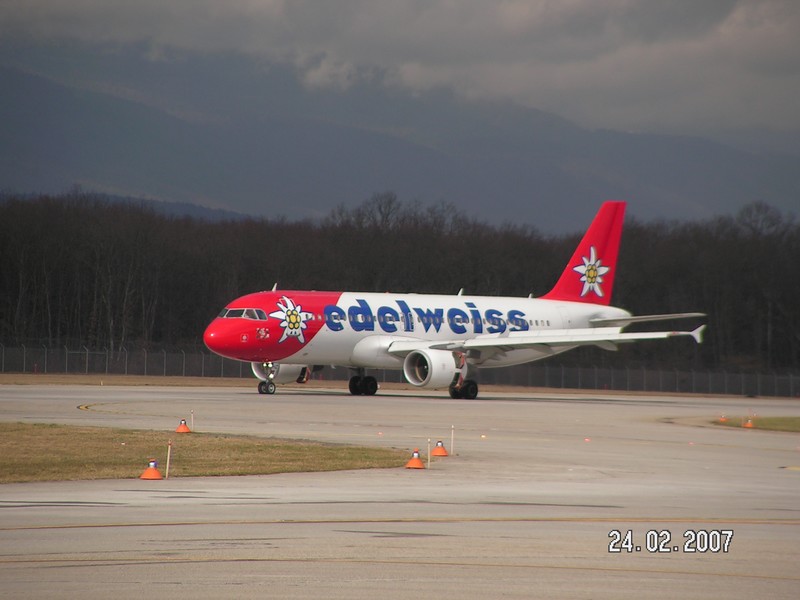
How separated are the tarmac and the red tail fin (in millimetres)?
32931

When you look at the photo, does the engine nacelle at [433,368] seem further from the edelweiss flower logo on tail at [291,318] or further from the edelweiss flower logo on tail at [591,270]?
the edelweiss flower logo on tail at [591,270]

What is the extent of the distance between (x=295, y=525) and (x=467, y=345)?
A: 34.6m

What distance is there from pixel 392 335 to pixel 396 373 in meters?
23.4

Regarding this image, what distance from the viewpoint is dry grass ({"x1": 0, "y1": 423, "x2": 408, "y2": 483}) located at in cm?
1777

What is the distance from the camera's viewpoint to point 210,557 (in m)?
10.2

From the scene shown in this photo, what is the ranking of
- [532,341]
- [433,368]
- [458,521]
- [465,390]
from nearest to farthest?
[458,521]
[433,368]
[465,390]
[532,341]

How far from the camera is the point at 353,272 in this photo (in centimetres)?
10606

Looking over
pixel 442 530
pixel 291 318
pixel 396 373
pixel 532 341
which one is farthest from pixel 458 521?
pixel 396 373

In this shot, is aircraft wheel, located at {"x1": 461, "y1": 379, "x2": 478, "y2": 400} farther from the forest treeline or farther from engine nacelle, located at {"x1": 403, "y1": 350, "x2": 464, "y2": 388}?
the forest treeline

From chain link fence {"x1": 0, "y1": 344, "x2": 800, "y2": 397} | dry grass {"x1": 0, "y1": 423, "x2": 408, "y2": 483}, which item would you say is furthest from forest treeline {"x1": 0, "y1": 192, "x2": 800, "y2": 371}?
dry grass {"x1": 0, "y1": 423, "x2": 408, "y2": 483}

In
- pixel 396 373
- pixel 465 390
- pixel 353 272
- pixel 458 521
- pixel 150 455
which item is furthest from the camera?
pixel 353 272

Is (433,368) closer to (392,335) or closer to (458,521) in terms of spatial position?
(392,335)

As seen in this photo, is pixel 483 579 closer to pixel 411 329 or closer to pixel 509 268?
pixel 411 329

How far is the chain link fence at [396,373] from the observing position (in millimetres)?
67188
